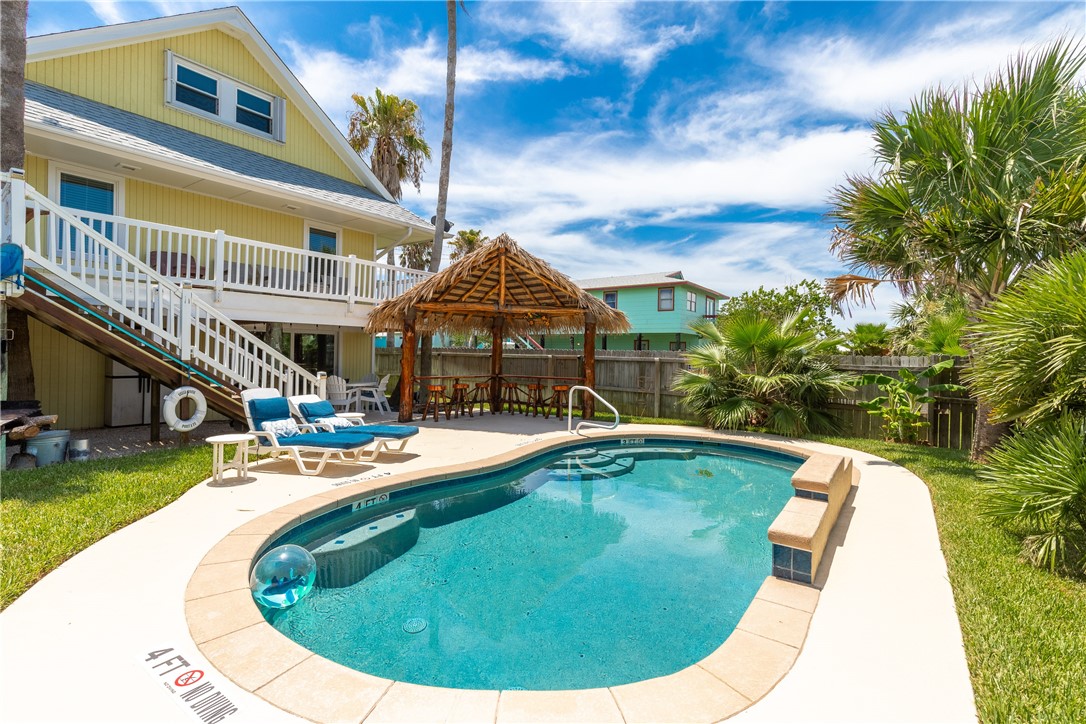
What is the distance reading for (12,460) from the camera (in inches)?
243

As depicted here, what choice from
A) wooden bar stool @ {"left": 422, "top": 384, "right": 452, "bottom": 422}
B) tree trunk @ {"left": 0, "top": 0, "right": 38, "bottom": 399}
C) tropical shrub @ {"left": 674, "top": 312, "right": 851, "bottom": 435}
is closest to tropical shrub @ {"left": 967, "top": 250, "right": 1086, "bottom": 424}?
tropical shrub @ {"left": 674, "top": 312, "right": 851, "bottom": 435}

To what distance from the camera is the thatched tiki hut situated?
36.3 ft

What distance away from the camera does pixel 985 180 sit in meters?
6.98

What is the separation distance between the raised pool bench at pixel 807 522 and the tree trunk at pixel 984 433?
3.91 metres

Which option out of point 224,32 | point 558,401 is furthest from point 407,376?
point 224,32

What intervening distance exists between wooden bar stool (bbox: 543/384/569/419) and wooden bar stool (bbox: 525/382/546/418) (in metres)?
0.14

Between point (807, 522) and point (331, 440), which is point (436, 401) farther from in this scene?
point (807, 522)

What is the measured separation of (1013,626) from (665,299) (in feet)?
90.4

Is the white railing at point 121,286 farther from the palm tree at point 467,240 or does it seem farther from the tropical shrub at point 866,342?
the palm tree at point 467,240

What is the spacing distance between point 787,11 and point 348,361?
13630mm

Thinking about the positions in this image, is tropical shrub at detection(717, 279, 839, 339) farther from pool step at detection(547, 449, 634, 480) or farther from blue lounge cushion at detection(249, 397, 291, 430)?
blue lounge cushion at detection(249, 397, 291, 430)

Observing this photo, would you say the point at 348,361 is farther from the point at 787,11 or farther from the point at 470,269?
the point at 787,11

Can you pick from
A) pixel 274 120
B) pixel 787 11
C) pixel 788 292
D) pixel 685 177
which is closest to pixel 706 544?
pixel 787 11

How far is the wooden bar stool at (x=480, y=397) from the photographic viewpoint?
13102 mm
